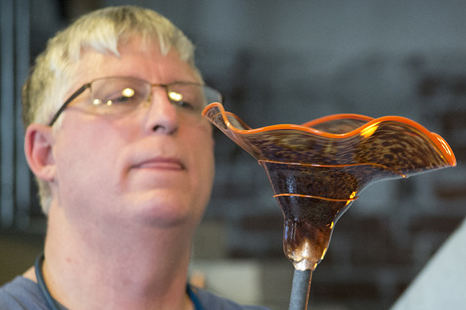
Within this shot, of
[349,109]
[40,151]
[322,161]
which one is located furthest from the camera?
[349,109]

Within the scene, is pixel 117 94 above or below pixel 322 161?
below

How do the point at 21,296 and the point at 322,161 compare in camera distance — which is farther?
the point at 21,296

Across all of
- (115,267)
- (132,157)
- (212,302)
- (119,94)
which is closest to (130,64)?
(119,94)

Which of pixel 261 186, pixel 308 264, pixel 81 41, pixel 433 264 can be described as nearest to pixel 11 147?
pixel 261 186

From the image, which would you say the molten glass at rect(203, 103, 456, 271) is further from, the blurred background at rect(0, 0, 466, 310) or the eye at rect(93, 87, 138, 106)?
the blurred background at rect(0, 0, 466, 310)

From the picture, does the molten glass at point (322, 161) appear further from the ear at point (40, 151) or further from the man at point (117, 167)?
the ear at point (40, 151)

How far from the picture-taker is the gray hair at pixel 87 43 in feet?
3.04

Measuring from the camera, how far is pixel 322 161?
446mm

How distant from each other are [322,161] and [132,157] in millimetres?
459

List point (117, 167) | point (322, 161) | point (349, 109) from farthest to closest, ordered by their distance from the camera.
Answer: point (349, 109), point (117, 167), point (322, 161)

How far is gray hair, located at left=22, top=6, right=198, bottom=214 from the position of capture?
927 millimetres

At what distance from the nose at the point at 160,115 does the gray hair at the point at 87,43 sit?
0.29ft

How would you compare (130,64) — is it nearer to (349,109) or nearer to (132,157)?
(132,157)

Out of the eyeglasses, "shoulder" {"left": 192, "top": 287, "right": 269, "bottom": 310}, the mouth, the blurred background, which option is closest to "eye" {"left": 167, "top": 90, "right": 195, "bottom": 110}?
the eyeglasses
